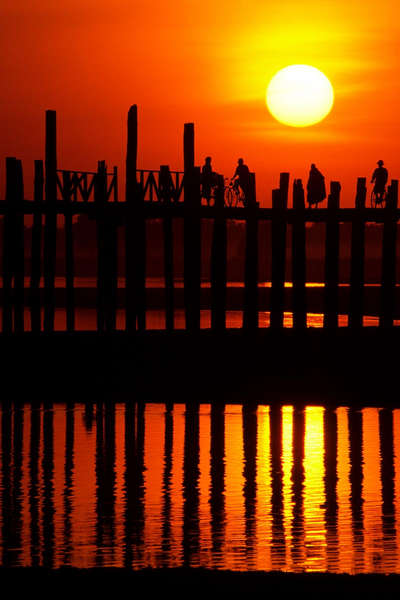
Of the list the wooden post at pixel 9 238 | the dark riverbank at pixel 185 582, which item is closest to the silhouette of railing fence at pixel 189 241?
the wooden post at pixel 9 238

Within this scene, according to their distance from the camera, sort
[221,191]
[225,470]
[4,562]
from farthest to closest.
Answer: [221,191] < [225,470] < [4,562]

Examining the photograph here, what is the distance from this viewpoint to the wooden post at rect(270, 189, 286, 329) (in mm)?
20109

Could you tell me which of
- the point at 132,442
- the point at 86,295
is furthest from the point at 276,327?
the point at 86,295

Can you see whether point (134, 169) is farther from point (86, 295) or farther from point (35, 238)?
point (86, 295)

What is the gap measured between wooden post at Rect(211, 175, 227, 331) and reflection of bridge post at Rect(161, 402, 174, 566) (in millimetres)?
4101

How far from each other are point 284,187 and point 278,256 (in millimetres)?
1097

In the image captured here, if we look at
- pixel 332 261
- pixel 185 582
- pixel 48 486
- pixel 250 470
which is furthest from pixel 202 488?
pixel 332 261

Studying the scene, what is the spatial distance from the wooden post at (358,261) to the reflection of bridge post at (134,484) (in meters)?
5.80

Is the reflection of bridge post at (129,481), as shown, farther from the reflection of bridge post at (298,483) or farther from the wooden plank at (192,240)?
the wooden plank at (192,240)

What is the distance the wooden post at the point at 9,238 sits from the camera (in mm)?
19719

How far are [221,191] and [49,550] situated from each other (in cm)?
1224

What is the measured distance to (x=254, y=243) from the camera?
20.4 meters

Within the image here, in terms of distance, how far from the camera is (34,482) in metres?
10.6

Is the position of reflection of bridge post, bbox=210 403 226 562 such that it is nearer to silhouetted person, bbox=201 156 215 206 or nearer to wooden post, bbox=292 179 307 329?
wooden post, bbox=292 179 307 329
